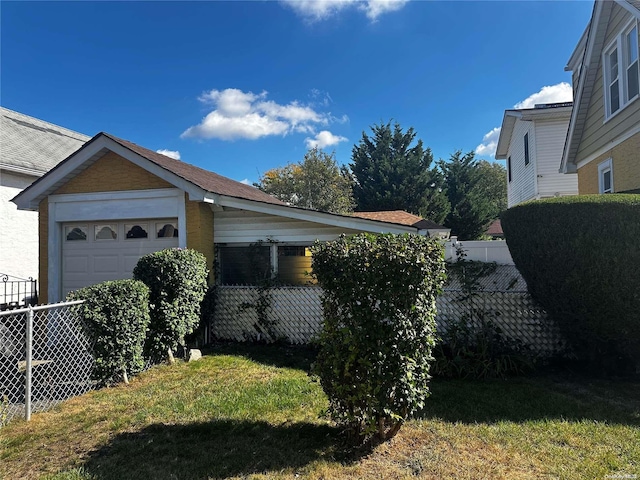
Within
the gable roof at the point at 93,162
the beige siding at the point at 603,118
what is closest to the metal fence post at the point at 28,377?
the gable roof at the point at 93,162

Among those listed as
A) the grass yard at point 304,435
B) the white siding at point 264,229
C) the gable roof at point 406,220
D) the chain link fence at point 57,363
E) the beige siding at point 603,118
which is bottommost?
the grass yard at point 304,435

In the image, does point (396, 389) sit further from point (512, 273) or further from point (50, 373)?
point (512, 273)

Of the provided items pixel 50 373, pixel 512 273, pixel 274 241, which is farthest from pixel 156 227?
pixel 512 273

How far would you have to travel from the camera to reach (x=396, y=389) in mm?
3164

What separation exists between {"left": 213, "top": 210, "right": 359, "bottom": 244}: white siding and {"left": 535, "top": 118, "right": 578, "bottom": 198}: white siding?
9.35 metres

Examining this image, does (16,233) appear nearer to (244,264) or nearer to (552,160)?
(244,264)

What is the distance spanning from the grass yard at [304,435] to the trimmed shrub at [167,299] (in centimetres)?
89

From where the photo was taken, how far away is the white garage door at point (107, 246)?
352 inches

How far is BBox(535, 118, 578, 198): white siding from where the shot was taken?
534 inches

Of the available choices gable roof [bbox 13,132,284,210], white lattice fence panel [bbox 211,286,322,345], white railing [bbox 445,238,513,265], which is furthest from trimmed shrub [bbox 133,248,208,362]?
white railing [bbox 445,238,513,265]

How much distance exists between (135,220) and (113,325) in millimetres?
4610

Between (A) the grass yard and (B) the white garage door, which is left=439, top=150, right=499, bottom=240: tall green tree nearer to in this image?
(B) the white garage door

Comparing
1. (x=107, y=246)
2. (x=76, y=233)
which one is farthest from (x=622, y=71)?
(x=76, y=233)

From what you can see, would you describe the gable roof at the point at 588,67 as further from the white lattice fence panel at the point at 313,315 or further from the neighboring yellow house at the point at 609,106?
the white lattice fence panel at the point at 313,315
